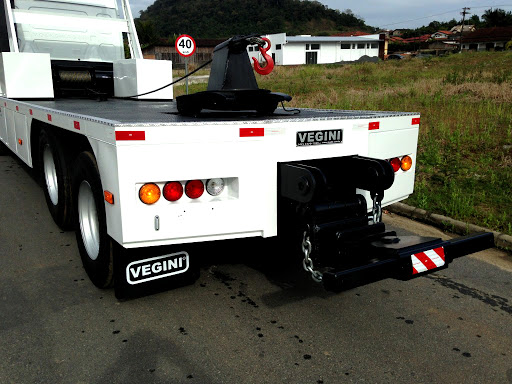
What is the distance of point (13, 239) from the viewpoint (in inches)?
189

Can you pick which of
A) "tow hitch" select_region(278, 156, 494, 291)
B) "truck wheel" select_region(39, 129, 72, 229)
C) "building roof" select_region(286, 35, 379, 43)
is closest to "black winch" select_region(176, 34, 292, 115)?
"tow hitch" select_region(278, 156, 494, 291)

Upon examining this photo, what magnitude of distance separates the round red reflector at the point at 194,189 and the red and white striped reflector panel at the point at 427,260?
1387 millimetres

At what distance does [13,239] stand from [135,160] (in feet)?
9.48

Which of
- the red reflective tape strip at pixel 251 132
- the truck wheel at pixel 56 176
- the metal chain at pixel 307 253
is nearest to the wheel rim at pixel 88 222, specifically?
the truck wheel at pixel 56 176

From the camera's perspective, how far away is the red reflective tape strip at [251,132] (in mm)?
2924

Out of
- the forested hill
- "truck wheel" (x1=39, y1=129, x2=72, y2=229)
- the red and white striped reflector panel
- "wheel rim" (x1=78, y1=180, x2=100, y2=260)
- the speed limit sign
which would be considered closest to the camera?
the red and white striped reflector panel

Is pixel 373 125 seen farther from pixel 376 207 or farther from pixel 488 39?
pixel 488 39

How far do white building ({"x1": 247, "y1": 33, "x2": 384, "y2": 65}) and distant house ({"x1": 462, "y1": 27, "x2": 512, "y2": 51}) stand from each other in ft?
66.5

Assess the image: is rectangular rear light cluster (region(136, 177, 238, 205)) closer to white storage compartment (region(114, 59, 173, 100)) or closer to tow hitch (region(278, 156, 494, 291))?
tow hitch (region(278, 156, 494, 291))

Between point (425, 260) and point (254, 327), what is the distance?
3.97 ft

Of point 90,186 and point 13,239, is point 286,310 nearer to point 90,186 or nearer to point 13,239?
point 90,186

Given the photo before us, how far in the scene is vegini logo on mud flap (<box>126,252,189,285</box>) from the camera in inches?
128

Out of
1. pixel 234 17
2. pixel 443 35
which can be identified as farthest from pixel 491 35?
pixel 234 17

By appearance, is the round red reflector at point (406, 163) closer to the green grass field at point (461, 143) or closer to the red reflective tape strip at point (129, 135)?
the green grass field at point (461, 143)
